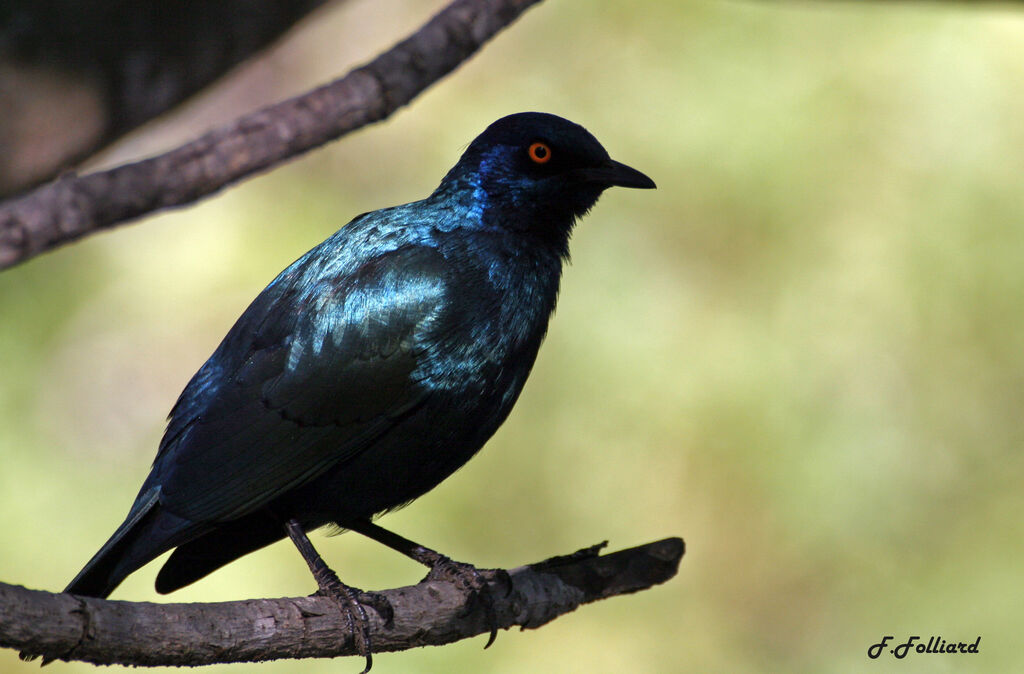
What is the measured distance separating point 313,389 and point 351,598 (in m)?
0.61

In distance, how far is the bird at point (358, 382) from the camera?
337cm

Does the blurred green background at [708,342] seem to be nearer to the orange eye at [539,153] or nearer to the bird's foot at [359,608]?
the bird's foot at [359,608]

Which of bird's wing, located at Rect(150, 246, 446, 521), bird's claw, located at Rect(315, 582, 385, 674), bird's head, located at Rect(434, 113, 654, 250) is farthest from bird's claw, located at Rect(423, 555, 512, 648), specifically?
bird's head, located at Rect(434, 113, 654, 250)

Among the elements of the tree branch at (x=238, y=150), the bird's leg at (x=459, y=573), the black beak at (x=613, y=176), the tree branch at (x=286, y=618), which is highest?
the tree branch at (x=238, y=150)

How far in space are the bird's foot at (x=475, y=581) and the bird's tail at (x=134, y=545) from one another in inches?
33.6

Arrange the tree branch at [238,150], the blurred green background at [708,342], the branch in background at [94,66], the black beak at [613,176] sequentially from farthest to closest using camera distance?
the blurred green background at [708,342] < the branch in background at [94,66] < the tree branch at [238,150] < the black beak at [613,176]

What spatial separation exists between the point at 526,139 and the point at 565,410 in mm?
3092

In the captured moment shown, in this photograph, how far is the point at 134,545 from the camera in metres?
3.34

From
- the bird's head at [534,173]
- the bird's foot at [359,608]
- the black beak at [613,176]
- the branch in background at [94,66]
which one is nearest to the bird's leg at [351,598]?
the bird's foot at [359,608]

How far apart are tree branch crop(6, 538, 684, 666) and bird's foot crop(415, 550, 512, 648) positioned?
0.07 ft

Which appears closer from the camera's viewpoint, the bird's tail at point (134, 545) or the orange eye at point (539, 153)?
the bird's tail at point (134, 545)

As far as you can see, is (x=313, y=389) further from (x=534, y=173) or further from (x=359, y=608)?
(x=534, y=173)

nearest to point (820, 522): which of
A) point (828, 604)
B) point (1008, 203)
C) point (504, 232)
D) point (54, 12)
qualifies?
point (828, 604)

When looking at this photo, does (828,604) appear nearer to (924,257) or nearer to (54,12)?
(924,257)
